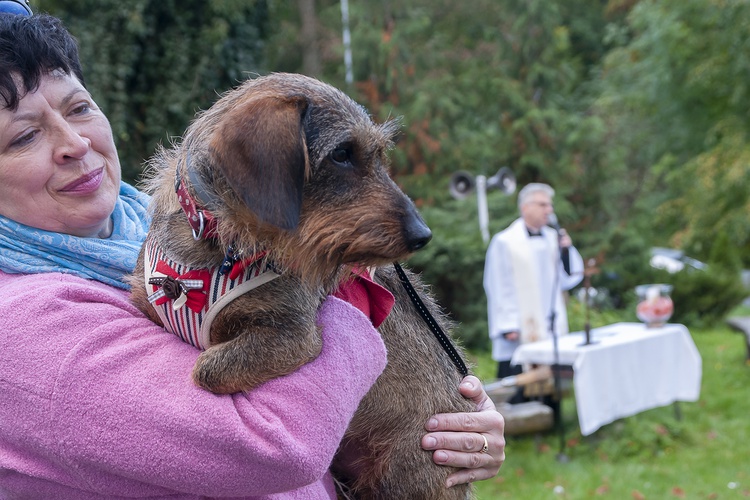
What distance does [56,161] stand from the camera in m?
2.00

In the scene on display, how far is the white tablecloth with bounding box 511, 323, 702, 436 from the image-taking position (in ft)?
25.5

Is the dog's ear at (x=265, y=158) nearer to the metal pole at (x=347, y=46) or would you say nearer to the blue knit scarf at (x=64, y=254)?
the blue knit scarf at (x=64, y=254)

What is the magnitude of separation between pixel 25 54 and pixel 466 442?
1.61 meters

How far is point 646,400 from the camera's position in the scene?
849 centimetres

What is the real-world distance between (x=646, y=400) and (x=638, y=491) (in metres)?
1.60

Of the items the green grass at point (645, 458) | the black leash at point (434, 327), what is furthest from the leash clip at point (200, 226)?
the green grass at point (645, 458)

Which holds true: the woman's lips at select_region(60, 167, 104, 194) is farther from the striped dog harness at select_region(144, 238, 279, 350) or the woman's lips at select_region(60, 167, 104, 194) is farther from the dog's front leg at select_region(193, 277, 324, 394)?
the dog's front leg at select_region(193, 277, 324, 394)

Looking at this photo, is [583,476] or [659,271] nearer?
[583,476]

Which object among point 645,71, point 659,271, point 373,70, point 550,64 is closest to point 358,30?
point 373,70

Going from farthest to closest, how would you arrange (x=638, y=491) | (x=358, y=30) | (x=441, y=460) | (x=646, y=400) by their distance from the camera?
(x=358, y=30) → (x=646, y=400) → (x=638, y=491) → (x=441, y=460)

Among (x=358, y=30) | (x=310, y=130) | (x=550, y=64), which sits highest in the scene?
(x=310, y=130)

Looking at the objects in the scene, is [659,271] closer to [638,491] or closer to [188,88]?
[638,491]

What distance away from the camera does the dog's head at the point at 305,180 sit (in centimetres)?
173

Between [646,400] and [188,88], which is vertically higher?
[188,88]
